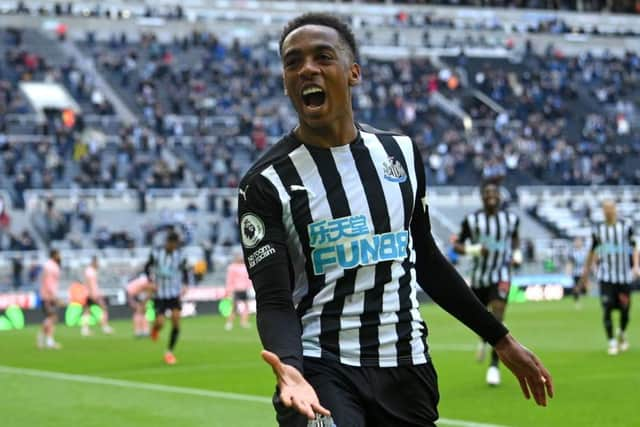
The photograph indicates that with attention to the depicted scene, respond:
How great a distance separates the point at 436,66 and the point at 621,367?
163 feet

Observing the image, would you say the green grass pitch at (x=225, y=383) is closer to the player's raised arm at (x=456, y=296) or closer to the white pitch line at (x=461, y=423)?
the white pitch line at (x=461, y=423)

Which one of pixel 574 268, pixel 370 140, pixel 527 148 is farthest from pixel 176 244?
pixel 527 148

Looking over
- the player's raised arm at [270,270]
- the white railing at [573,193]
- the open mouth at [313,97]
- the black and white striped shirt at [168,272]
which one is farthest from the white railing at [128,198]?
the open mouth at [313,97]

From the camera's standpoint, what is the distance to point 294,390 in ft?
14.4

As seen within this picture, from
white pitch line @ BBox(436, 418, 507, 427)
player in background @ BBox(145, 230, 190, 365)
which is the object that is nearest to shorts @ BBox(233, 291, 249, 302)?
player in background @ BBox(145, 230, 190, 365)

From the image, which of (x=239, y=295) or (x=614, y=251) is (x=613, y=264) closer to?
(x=614, y=251)

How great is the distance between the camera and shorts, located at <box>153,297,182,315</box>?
21812 millimetres

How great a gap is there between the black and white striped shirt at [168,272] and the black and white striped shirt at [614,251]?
22.4 ft

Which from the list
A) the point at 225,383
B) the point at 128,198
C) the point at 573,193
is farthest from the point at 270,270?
the point at 573,193

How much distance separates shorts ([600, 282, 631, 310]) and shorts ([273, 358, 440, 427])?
15048 millimetres

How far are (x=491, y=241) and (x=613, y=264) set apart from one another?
155 inches

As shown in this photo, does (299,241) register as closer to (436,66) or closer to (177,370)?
(177,370)

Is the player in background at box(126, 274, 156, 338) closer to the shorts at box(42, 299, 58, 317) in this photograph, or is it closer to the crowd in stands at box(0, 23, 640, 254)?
the shorts at box(42, 299, 58, 317)

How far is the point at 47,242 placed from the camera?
4128 cm
